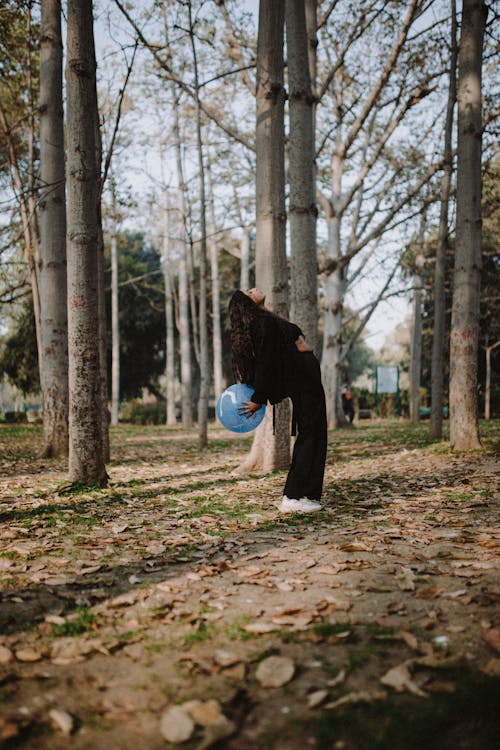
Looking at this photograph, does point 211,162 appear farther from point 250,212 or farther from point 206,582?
point 206,582

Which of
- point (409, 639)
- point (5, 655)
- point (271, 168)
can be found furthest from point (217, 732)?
point (271, 168)

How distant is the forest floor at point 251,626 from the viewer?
2.20m

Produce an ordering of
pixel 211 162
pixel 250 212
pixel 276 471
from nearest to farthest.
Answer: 1. pixel 276 471
2. pixel 211 162
3. pixel 250 212

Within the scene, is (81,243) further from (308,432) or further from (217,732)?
(217,732)

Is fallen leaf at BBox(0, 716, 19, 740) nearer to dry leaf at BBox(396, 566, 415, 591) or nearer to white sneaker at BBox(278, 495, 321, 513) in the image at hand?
dry leaf at BBox(396, 566, 415, 591)

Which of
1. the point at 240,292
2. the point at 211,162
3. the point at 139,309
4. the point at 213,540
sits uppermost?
the point at 211,162

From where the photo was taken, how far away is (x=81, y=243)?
24.3ft

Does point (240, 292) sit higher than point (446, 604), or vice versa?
point (240, 292)

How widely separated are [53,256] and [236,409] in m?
6.76

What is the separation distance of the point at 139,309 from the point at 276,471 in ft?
108

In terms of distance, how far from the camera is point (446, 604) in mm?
3316

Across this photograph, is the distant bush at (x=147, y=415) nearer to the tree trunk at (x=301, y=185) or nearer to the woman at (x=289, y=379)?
the tree trunk at (x=301, y=185)

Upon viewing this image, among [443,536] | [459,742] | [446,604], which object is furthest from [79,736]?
[443,536]

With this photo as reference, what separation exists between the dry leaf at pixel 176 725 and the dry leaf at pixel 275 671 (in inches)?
15.2
